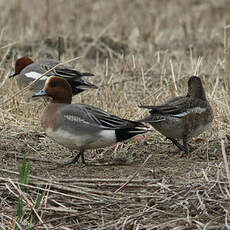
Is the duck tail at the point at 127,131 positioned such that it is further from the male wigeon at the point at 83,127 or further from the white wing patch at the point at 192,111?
the white wing patch at the point at 192,111

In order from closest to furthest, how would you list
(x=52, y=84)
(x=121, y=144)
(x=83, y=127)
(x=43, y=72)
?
(x=83, y=127) → (x=52, y=84) → (x=121, y=144) → (x=43, y=72)

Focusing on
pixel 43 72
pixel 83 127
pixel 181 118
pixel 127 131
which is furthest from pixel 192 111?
pixel 43 72

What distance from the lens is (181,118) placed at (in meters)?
5.48

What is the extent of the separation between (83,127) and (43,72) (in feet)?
8.63

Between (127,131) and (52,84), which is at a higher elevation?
(52,84)

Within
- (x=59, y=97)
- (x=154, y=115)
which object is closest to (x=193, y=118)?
(x=154, y=115)

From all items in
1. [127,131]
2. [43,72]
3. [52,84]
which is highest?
[52,84]

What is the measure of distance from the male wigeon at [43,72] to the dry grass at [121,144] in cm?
19

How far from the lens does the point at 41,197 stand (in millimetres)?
3920

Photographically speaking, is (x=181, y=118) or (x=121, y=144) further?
(x=121, y=144)

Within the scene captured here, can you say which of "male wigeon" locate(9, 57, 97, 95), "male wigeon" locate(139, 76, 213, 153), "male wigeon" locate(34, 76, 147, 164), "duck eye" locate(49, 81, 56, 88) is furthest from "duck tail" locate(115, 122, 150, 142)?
"male wigeon" locate(9, 57, 97, 95)

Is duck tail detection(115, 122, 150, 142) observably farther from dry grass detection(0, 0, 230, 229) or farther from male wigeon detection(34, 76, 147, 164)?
dry grass detection(0, 0, 230, 229)

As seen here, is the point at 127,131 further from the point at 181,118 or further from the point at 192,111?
the point at 192,111

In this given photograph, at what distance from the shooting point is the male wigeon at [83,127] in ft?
16.9
